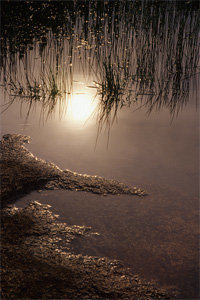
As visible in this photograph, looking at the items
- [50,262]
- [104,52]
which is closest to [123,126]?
[50,262]

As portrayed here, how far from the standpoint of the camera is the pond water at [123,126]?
1.59 metres

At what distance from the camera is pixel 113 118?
3035 millimetres

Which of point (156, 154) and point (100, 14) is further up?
point (100, 14)

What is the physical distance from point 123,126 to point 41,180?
104 cm

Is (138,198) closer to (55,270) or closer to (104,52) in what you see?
(55,270)

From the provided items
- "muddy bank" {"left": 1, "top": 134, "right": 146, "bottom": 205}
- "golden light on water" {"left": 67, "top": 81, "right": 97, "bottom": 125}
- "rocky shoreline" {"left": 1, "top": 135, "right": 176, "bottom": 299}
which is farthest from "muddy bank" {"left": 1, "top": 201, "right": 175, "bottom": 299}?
"golden light on water" {"left": 67, "top": 81, "right": 97, "bottom": 125}

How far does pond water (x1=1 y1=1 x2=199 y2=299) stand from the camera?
1.59m

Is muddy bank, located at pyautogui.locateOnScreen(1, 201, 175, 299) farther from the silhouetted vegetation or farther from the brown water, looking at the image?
the silhouetted vegetation

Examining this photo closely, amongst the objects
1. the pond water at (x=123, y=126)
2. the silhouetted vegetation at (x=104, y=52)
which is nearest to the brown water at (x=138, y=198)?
the pond water at (x=123, y=126)

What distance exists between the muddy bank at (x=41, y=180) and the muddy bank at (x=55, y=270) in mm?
295

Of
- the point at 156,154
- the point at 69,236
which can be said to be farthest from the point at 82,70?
the point at 69,236

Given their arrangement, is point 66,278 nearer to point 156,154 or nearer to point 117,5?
point 156,154

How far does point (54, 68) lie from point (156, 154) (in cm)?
206

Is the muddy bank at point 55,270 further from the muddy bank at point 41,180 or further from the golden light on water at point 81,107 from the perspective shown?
the golden light on water at point 81,107
